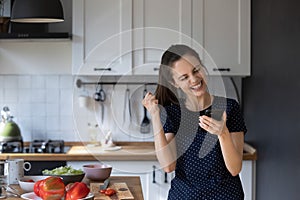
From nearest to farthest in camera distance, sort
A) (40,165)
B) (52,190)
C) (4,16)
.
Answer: (52,190)
(40,165)
(4,16)

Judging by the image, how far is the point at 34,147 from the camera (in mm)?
4086

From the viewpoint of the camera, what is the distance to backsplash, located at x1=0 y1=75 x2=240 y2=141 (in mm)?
4441

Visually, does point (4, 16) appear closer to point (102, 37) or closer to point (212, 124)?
point (102, 37)

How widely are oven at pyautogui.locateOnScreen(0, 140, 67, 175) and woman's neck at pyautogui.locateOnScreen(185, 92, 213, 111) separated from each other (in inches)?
68.0

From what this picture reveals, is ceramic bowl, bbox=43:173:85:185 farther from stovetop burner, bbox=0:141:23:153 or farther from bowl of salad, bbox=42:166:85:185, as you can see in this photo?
stovetop burner, bbox=0:141:23:153

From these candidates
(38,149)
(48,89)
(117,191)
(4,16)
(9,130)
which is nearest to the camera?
(117,191)

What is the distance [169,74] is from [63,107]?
2.23 metres

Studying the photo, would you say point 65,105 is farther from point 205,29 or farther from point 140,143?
point 205,29

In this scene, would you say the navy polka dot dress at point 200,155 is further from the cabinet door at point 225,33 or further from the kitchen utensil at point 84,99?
the kitchen utensil at point 84,99

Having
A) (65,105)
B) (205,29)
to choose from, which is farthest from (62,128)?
(205,29)

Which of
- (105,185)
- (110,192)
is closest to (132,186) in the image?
(105,185)

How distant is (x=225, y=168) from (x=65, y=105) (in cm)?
232

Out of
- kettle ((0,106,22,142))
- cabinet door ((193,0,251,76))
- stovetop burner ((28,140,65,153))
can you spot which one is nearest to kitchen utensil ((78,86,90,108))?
stovetop burner ((28,140,65,153))

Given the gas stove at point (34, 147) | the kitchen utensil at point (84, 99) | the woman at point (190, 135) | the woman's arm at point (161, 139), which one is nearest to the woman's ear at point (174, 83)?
the woman at point (190, 135)
